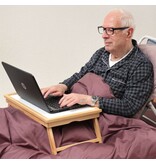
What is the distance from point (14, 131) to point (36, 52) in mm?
1674

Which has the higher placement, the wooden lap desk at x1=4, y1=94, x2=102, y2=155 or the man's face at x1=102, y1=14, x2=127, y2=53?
the man's face at x1=102, y1=14, x2=127, y2=53

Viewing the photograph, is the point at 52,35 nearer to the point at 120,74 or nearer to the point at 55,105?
the point at 120,74

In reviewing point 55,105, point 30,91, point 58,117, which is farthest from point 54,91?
point 58,117

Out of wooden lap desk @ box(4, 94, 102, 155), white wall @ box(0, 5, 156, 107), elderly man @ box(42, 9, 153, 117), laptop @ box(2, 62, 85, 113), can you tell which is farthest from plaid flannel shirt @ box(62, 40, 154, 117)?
white wall @ box(0, 5, 156, 107)

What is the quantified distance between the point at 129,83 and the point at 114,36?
302 millimetres

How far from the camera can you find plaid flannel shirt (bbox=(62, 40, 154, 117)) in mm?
2102

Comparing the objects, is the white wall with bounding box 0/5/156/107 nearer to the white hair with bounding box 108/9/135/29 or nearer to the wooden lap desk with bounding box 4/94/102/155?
the white hair with bounding box 108/9/135/29

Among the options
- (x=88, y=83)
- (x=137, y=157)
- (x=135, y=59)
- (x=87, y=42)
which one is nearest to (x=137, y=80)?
(x=135, y=59)

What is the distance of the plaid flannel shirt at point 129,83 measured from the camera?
210 centimetres

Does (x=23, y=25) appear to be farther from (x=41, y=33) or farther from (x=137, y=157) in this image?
(x=137, y=157)

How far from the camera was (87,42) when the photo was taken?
3.59m

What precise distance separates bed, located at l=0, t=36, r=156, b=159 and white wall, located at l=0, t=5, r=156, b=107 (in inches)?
58.5

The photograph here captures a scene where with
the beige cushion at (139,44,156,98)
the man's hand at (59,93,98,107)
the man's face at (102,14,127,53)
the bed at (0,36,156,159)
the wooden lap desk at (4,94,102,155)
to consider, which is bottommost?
the bed at (0,36,156,159)

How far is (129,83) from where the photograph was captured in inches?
85.1
